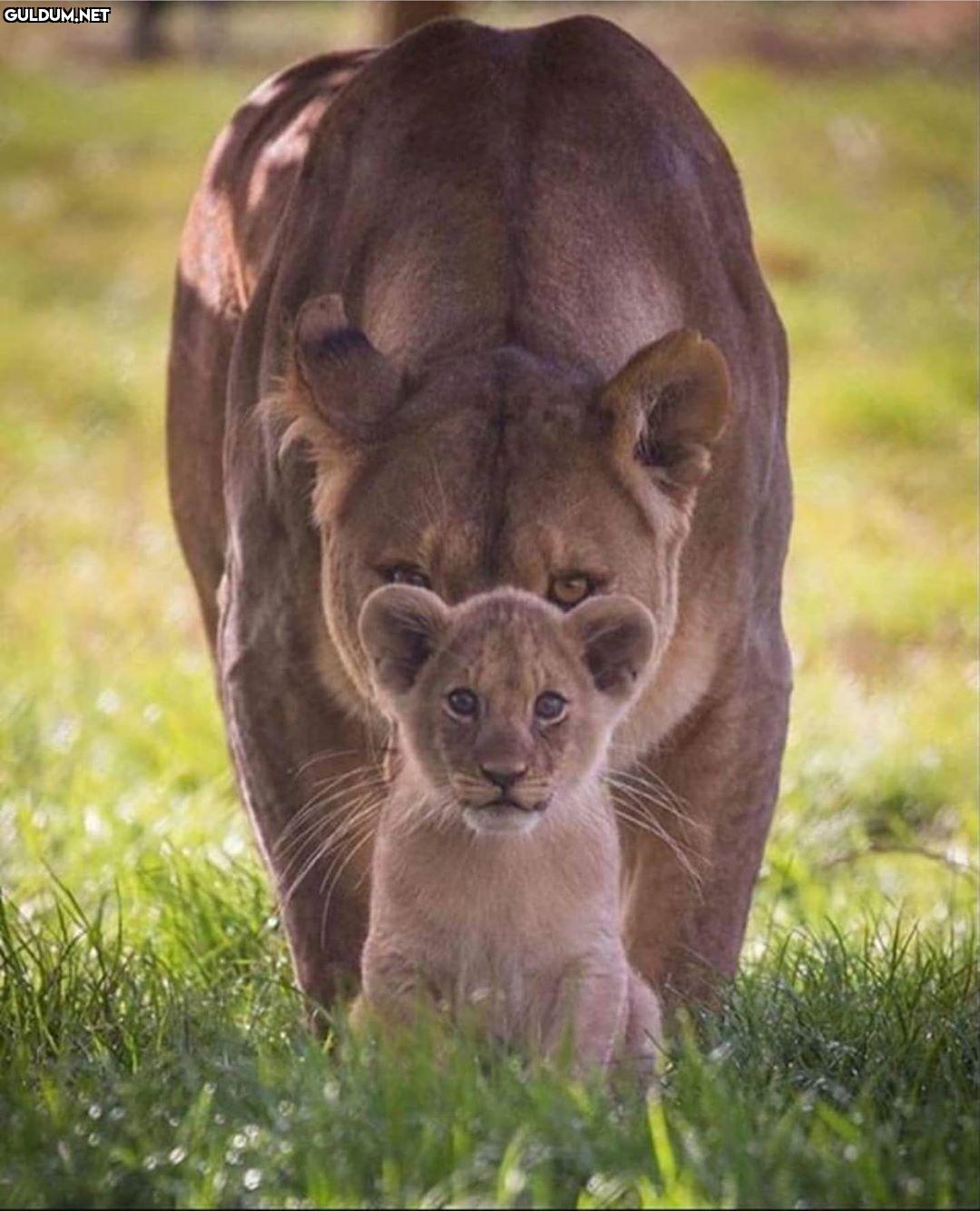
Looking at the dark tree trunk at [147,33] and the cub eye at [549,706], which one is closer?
the cub eye at [549,706]

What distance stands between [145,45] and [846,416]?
47.8 feet

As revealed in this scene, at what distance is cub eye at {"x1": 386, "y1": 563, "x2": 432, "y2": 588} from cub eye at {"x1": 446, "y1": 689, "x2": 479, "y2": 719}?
379 millimetres

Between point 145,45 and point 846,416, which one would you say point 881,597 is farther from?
point 145,45

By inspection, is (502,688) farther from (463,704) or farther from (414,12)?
(414,12)

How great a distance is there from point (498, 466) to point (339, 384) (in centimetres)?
40

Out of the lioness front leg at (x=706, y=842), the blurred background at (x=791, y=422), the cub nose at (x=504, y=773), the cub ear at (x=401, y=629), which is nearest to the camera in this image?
the cub nose at (x=504, y=773)

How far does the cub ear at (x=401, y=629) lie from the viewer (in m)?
4.18

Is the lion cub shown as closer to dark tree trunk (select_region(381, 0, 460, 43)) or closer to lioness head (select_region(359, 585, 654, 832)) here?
lioness head (select_region(359, 585, 654, 832))

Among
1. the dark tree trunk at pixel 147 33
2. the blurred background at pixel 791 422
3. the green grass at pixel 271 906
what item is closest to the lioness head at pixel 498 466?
the green grass at pixel 271 906

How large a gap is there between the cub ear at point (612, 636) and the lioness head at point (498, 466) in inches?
7.1

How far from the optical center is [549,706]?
4113 millimetres

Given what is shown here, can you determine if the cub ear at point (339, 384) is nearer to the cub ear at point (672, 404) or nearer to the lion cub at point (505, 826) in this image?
the cub ear at point (672, 404)

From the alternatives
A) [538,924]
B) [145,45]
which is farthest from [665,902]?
[145,45]

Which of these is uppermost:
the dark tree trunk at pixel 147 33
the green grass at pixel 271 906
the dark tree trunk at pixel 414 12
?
the dark tree trunk at pixel 147 33
